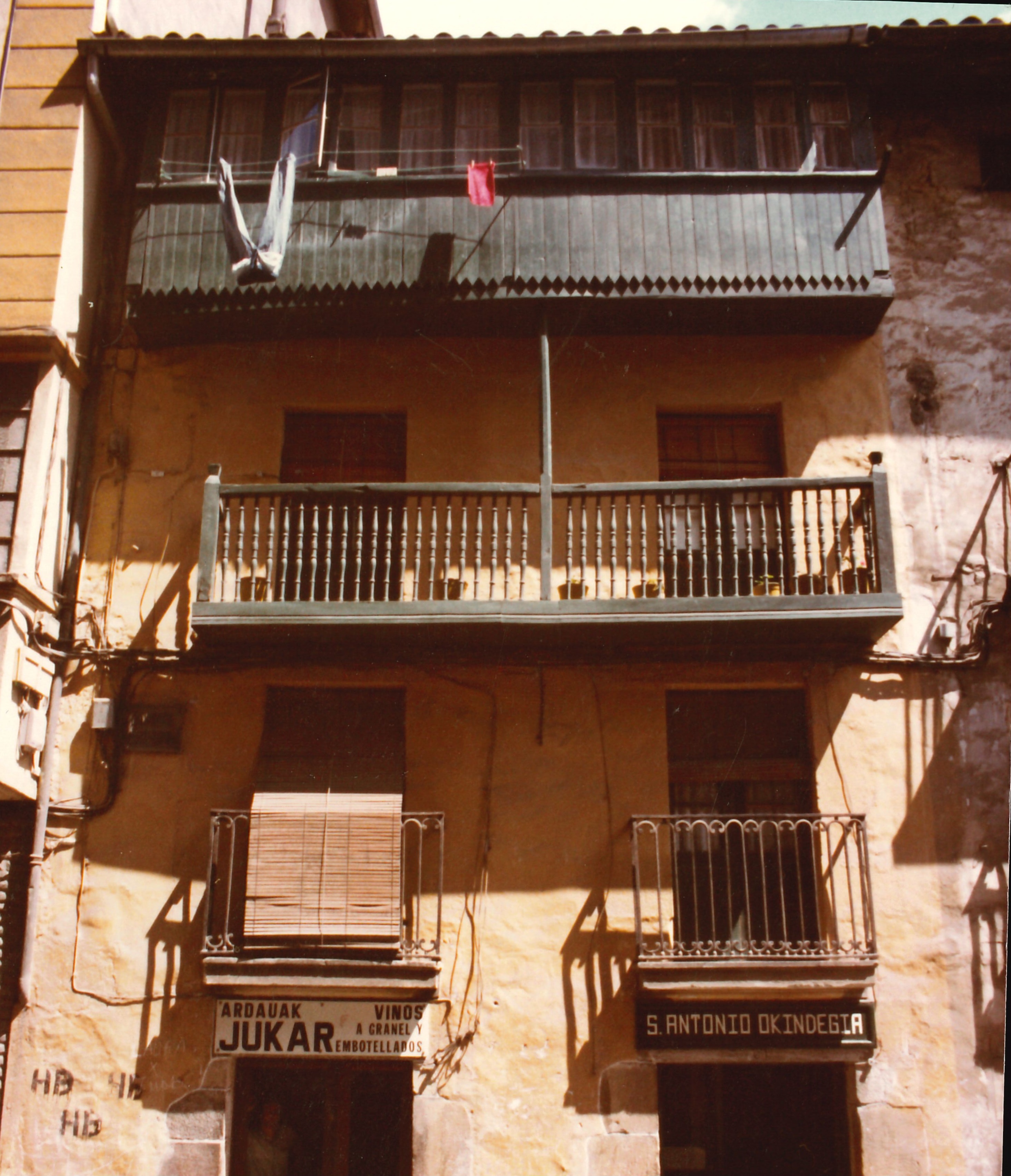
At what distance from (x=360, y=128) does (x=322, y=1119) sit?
353 inches

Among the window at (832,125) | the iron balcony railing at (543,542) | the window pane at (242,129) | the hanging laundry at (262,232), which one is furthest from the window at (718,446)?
the window pane at (242,129)

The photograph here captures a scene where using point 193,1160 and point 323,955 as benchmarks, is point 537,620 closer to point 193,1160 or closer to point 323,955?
point 323,955

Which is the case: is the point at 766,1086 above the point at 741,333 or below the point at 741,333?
below

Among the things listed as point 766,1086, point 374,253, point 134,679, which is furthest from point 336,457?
point 766,1086

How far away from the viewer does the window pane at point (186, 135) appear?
1081cm

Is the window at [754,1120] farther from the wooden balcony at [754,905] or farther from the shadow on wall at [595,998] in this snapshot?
the wooden balcony at [754,905]

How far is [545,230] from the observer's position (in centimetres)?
1023

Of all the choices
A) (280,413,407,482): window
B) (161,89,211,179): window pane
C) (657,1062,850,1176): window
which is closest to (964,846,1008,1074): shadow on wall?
→ (657,1062,850,1176): window

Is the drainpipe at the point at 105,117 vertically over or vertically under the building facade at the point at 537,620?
over

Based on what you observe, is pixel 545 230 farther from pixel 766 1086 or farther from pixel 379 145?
pixel 766 1086

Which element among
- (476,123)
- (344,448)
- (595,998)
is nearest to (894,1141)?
(595,998)

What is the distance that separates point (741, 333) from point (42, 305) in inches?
253

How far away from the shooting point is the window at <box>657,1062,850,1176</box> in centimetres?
898

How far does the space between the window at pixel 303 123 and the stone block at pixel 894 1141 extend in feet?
31.4
